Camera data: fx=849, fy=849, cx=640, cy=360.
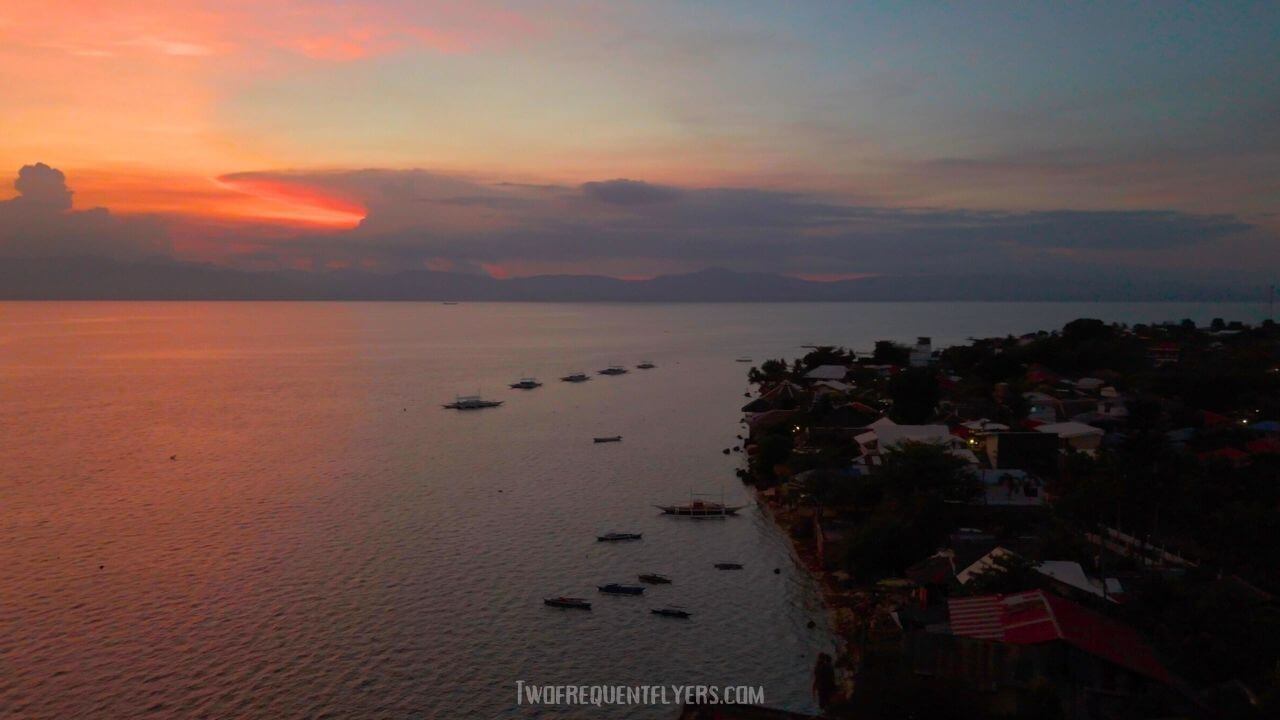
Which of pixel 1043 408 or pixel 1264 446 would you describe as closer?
pixel 1264 446

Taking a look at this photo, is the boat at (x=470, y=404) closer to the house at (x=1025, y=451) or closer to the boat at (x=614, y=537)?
the boat at (x=614, y=537)

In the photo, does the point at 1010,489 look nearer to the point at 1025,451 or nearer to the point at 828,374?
the point at 1025,451

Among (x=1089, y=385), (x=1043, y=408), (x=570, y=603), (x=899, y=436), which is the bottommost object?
(x=570, y=603)

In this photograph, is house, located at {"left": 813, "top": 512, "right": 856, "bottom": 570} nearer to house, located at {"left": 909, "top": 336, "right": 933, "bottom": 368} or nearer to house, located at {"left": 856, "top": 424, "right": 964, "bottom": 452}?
house, located at {"left": 856, "top": 424, "right": 964, "bottom": 452}

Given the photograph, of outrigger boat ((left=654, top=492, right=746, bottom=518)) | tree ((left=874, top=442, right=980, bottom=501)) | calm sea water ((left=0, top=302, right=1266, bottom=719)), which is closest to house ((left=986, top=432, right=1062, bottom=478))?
tree ((left=874, top=442, right=980, bottom=501))

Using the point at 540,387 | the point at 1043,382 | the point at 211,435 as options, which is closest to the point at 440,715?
the point at 211,435

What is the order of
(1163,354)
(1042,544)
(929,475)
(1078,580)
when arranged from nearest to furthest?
(1078,580) → (1042,544) → (929,475) → (1163,354)

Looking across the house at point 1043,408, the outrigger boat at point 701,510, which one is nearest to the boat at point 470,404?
the outrigger boat at point 701,510

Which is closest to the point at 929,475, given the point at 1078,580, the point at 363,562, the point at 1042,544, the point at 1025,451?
the point at 1042,544
